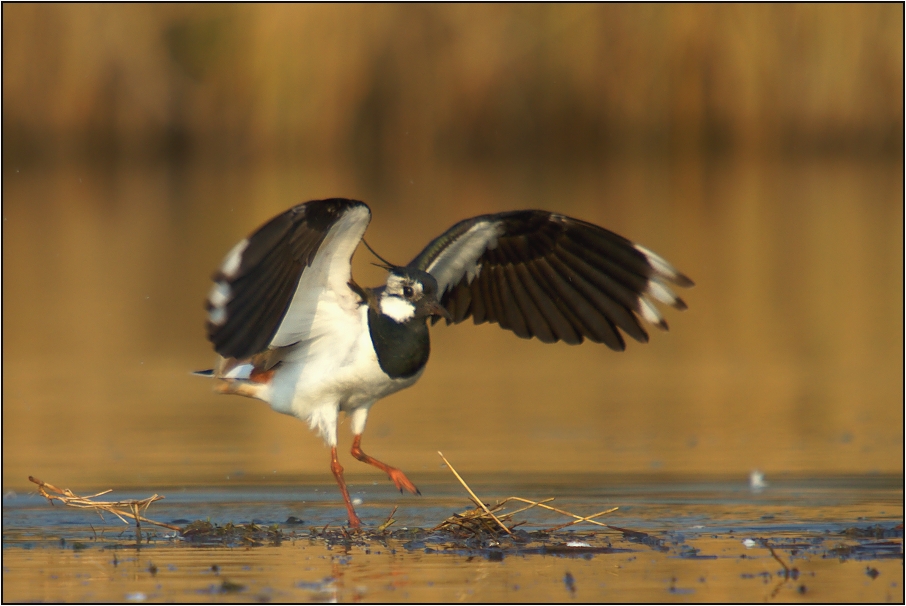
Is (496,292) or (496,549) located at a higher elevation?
(496,292)

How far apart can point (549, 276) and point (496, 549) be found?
183 cm

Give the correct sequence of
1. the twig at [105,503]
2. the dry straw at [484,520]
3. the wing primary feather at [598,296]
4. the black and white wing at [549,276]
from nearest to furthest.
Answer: the dry straw at [484,520], the twig at [105,503], the black and white wing at [549,276], the wing primary feather at [598,296]

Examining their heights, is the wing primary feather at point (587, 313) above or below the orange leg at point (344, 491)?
above

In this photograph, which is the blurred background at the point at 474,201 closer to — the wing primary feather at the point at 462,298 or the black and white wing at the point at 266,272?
the wing primary feather at the point at 462,298

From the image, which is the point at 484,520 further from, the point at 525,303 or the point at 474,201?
the point at 474,201

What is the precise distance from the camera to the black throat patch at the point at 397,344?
22.6 ft

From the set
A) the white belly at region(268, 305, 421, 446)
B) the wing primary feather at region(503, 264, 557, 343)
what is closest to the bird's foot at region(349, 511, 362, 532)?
the white belly at region(268, 305, 421, 446)

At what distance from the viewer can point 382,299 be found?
694cm

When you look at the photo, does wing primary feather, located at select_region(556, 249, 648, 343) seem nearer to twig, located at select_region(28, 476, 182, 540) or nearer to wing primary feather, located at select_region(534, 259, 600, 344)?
wing primary feather, located at select_region(534, 259, 600, 344)

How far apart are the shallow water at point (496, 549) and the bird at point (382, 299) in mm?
394

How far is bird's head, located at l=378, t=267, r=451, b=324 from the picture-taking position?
6.89 meters

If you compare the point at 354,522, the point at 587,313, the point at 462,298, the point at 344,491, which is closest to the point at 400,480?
the point at 344,491

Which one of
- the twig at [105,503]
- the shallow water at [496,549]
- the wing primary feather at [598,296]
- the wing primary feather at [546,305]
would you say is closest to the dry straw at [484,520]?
the shallow water at [496,549]

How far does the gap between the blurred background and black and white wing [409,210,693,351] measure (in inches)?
29.1
